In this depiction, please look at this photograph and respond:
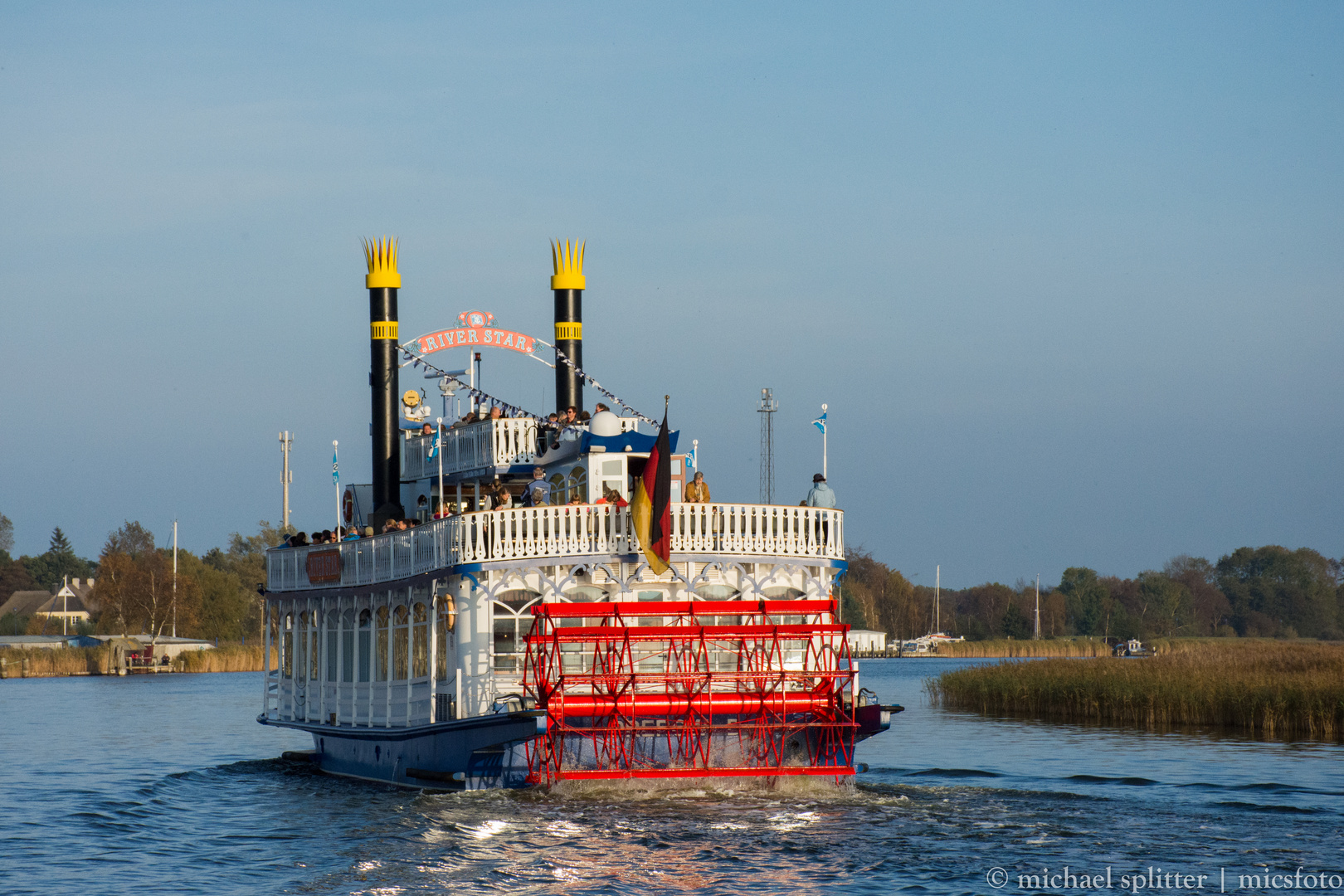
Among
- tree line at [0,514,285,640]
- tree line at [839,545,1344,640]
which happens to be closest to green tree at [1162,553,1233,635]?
tree line at [839,545,1344,640]

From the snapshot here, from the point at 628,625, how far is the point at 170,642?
234ft

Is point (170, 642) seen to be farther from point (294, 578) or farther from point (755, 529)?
point (755, 529)

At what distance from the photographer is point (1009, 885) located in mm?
16422

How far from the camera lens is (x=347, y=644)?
26.5 m

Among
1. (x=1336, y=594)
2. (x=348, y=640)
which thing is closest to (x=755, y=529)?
(x=348, y=640)

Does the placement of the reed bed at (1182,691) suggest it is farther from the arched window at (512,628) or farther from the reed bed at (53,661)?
the reed bed at (53,661)

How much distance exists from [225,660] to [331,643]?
50.4m

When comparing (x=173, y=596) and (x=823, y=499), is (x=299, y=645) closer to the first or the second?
(x=823, y=499)

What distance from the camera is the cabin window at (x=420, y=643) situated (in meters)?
23.3

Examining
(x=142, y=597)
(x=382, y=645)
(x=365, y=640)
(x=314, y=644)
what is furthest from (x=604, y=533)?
(x=142, y=597)

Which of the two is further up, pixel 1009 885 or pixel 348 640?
pixel 348 640

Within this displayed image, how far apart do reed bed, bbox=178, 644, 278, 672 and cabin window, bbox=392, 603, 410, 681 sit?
168 ft

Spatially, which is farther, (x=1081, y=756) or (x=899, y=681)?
(x=899, y=681)

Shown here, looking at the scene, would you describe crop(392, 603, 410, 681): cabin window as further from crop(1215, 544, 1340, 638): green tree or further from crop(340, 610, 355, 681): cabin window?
crop(1215, 544, 1340, 638): green tree
